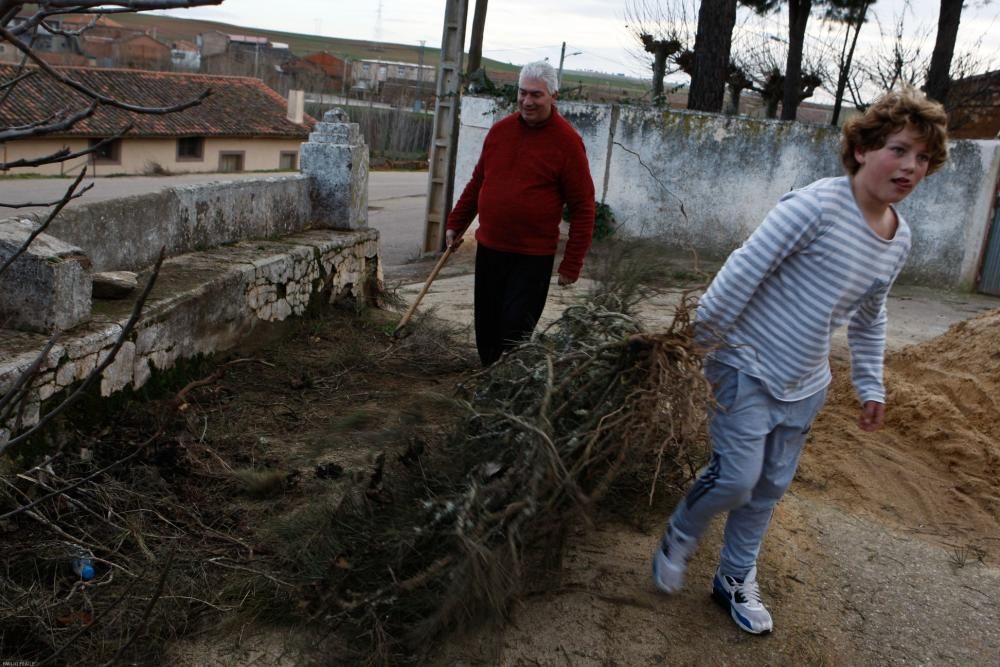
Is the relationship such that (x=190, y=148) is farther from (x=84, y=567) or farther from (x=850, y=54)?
(x=84, y=567)

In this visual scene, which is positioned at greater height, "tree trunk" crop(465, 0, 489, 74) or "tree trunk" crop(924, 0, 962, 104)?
"tree trunk" crop(924, 0, 962, 104)

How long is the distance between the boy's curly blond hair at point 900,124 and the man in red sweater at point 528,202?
1.88m

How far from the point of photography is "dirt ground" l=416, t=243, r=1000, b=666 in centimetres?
285

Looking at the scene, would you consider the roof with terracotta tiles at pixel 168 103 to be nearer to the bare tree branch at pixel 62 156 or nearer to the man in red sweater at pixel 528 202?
the man in red sweater at pixel 528 202

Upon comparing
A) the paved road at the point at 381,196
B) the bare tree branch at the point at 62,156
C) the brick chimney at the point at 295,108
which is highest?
the brick chimney at the point at 295,108

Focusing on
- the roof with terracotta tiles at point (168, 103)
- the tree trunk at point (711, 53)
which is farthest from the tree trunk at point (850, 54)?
the roof with terracotta tiles at point (168, 103)

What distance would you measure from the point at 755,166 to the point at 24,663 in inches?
423

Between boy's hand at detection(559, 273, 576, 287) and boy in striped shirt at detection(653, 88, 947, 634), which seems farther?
boy's hand at detection(559, 273, 576, 287)

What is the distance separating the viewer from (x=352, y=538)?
2.88m

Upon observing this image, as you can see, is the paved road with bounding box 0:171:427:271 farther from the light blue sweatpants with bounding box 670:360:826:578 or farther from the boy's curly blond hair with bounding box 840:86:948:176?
the boy's curly blond hair with bounding box 840:86:948:176

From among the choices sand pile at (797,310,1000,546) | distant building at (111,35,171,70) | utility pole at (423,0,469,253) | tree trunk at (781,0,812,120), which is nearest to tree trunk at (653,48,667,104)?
tree trunk at (781,0,812,120)

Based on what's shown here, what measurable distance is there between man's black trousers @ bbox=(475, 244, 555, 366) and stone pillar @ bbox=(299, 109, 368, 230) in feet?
8.20

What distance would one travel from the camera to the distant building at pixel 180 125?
28984mm

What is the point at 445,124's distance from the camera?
42.7ft
